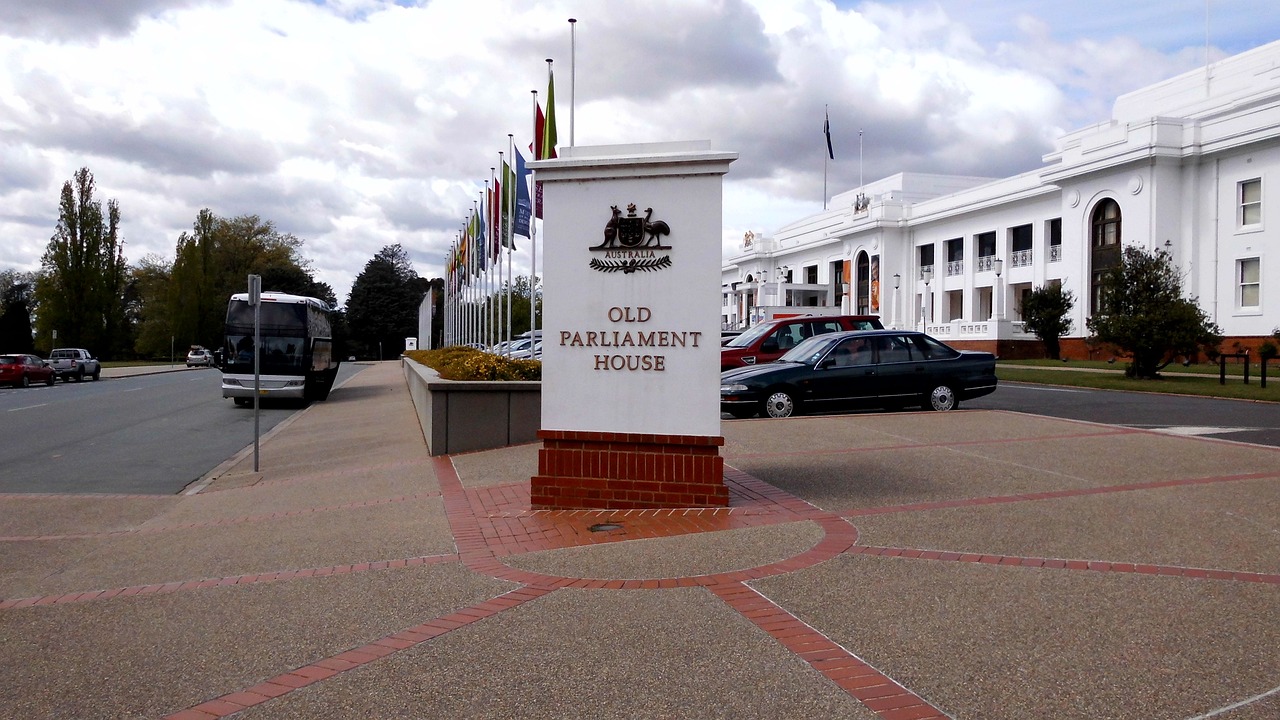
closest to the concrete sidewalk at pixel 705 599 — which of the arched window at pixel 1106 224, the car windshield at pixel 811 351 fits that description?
the car windshield at pixel 811 351

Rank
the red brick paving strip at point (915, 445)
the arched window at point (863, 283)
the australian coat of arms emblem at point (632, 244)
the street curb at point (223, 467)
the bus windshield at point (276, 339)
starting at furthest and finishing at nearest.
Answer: the arched window at point (863, 283) < the bus windshield at point (276, 339) < the street curb at point (223, 467) < the red brick paving strip at point (915, 445) < the australian coat of arms emblem at point (632, 244)

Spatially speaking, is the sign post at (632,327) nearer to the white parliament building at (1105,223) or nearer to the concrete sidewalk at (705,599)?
the concrete sidewalk at (705,599)

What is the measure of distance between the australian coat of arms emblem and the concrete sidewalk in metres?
2.15

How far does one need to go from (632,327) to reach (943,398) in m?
8.73

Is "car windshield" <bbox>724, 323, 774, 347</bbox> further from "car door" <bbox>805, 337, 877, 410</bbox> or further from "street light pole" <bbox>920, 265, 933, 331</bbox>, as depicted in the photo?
"street light pole" <bbox>920, 265, 933, 331</bbox>

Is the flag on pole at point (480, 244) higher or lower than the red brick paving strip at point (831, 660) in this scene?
higher

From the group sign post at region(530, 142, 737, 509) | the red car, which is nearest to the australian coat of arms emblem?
sign post at region(530, 142, 737, 509)

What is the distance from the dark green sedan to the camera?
50.2ft

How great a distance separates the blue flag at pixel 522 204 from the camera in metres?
21.8

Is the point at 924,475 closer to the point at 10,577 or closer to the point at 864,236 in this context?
the point at 10,577

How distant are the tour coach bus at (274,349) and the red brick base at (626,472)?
20482mm

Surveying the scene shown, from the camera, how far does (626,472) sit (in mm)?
8586

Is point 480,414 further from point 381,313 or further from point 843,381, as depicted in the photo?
point 381,313

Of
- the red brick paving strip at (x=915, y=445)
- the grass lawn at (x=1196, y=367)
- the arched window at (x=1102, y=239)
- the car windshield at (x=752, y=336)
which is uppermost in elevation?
the arched window at (x=1102, y=239)
